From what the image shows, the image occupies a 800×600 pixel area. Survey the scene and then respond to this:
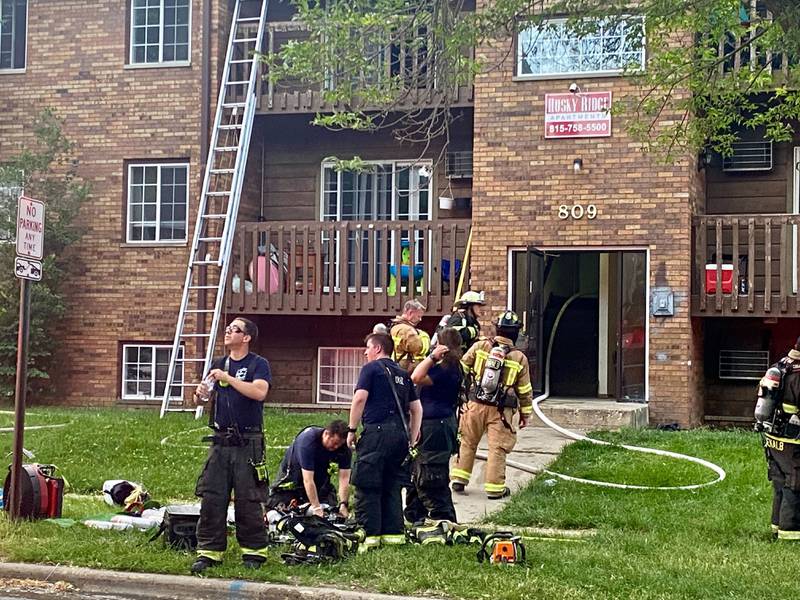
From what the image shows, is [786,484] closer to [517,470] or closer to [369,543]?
[369,543]

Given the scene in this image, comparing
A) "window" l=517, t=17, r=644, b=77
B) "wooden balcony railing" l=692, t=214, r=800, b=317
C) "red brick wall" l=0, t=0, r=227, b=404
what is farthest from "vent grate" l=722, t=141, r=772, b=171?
"red brick wall" l=0, t=0, r=227, b=404

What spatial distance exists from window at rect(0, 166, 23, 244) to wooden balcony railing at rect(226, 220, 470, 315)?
340 cm

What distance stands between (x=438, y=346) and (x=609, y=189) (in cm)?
649

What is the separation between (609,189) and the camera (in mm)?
14578

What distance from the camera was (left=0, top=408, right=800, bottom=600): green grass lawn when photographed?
6805 millimetres

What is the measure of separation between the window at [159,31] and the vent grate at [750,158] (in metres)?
8.42

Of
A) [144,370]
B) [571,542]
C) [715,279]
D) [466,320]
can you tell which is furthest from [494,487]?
[144,370]

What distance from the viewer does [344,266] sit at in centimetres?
1577

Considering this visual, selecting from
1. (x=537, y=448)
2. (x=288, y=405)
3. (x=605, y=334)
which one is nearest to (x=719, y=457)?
(x=537, y=448)

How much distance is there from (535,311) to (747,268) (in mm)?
2913

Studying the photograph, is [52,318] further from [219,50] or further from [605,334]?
[605,334]

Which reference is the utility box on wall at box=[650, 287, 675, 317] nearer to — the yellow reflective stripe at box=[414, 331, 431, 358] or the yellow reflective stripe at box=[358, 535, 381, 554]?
the yellow reflective stripe at box=[414, 331, 431, 358]

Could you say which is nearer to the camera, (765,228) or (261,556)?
(261,556)

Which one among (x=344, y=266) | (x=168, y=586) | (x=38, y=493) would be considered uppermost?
(x=344, y=266)
